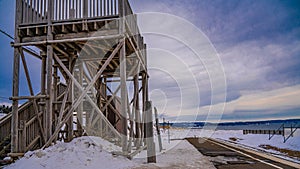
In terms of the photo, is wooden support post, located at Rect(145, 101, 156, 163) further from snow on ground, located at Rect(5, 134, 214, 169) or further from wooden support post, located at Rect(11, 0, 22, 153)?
wooden support post, located at Rect(11, 0, 22, 153)

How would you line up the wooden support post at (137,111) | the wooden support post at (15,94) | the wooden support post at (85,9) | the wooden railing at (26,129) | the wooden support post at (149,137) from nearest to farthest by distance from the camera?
the wooden railing at (26,129)
the wooden support post at (15,94)
the wooden support post at (149,137)
the wooden support post at (85,9)
the wooden support post at (137,111)

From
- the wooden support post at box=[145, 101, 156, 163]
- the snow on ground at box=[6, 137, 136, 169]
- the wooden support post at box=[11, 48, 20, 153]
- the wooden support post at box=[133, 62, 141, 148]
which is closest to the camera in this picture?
the snow on ground at box=[6, 137, 136, 169]

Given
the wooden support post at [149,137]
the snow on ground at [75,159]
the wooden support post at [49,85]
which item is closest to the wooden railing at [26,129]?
the wooden support post at [49,85]

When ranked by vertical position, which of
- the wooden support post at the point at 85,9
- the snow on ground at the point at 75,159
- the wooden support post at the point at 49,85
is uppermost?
the wooden support post at the point at 85,9

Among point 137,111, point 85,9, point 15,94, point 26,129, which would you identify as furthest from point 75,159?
point 137,111

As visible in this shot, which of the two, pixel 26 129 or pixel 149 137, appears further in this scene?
pixel 149 137

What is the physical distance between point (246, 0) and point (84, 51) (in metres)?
9.31

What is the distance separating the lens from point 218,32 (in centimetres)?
1487

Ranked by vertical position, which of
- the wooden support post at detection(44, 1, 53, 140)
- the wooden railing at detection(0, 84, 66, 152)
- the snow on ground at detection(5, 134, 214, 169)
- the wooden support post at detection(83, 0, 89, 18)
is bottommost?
the snow on ground at detection(5, 134, 214, 169)

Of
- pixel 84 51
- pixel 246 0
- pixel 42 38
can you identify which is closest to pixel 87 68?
pixel 84 51

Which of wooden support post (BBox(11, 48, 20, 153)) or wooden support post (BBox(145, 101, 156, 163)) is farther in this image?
wooden support post (BBox(145, 101, 156, 163))

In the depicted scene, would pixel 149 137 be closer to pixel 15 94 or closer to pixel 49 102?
pixel 49 102

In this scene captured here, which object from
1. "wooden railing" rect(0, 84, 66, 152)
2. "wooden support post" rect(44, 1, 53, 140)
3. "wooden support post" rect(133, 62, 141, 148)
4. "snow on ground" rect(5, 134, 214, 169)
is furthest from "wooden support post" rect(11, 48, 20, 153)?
"wooden support post" rect(133, 62, 141, 148)

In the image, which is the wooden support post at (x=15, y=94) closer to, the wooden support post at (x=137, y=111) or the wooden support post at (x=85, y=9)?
the wooden support post at (x=85, y=9)
